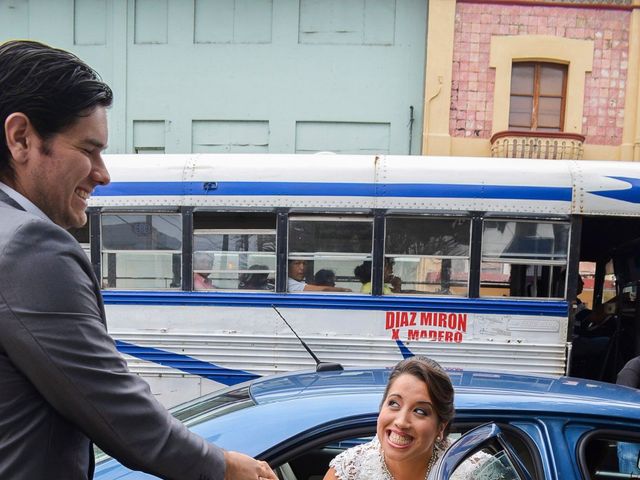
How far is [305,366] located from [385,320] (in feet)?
3.34

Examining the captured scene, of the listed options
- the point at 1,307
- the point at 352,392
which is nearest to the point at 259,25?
the point at 352,392

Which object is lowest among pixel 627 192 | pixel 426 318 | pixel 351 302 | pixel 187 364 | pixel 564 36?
pixel 187 364

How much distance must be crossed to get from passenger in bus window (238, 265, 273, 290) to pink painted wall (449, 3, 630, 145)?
26.7 feet

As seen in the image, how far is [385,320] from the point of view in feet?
20.3

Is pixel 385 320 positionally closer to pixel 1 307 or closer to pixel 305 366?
pixel 305 366

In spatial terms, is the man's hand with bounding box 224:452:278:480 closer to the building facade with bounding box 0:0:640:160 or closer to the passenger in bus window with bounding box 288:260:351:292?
the passenger in bus window with bounding box 288:260:351:292

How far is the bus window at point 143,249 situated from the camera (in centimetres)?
637

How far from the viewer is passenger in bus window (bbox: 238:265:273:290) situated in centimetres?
634

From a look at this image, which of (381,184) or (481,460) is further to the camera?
(381,184)

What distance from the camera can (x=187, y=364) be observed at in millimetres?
6375

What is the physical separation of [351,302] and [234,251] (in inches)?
55.3

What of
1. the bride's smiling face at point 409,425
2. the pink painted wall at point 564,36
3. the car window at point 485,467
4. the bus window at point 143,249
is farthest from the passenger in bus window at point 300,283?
the pink painted wall at point 564,36

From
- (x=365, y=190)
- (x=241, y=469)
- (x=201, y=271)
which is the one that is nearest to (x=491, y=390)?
(x=241, y=469)

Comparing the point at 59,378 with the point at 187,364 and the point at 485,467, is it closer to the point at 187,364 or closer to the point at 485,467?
the point at 485,467
